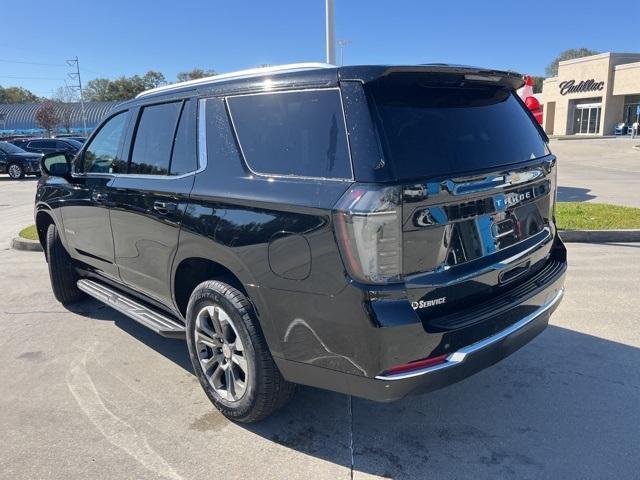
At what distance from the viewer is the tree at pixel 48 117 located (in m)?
74.2

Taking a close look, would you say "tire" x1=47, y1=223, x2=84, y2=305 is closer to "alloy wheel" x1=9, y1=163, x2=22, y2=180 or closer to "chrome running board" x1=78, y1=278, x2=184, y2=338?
"chrome running board" x1=78, y1=278, x2=184, y2=338

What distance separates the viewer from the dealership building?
48.8 meters

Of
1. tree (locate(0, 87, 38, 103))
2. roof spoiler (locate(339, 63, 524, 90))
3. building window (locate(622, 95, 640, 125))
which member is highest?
tree (locate(0, 87, 38, 103))

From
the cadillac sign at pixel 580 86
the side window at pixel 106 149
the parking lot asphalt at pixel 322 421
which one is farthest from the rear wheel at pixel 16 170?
the cadillac sign at pixel 580 86

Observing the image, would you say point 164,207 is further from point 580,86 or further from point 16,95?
point 16,95

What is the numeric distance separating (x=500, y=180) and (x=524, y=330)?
85 centimetres

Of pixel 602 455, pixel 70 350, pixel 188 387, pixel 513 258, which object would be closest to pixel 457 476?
pixel 602 455

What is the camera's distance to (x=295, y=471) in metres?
2.78

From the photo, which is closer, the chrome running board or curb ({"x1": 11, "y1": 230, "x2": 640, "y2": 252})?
the chrome running board

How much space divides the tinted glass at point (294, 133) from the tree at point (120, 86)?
111m

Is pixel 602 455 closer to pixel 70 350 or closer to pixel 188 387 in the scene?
pixel 188 387

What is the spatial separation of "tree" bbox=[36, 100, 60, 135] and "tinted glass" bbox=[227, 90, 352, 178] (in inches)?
3245

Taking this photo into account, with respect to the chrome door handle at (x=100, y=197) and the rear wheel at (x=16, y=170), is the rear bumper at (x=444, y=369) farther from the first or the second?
the rear wheel at (x=16, y=170)

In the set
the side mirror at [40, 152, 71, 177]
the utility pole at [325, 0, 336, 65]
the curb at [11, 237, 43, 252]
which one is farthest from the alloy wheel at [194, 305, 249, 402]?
the utility pole at [325, 0, 336, 65]
